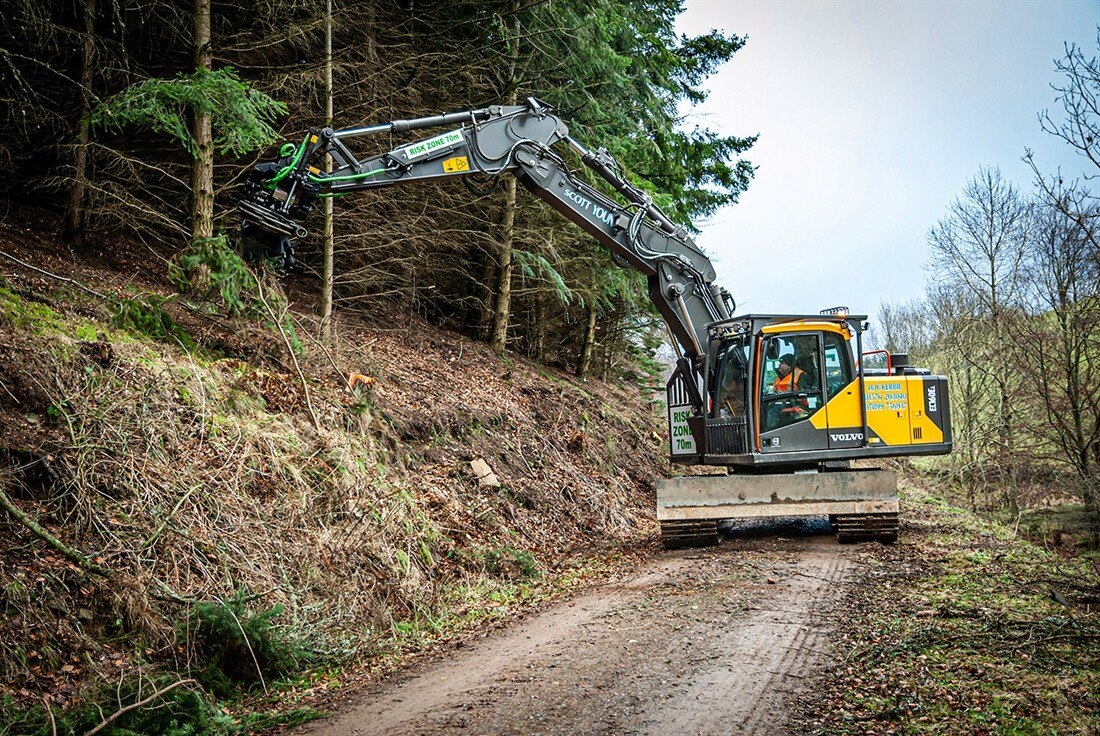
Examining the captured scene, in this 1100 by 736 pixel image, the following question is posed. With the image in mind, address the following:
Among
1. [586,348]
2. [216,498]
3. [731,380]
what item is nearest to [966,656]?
[731,380]

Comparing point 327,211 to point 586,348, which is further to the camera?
point 586,348

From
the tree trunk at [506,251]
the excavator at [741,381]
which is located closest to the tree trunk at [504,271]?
the tree trunk at [506,251]

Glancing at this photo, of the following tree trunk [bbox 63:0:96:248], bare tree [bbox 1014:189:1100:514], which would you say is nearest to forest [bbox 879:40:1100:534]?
bare tree [bbox 1014:189:1100:514]

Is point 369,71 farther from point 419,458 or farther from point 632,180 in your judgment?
point 419,458

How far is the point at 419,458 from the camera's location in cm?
1065

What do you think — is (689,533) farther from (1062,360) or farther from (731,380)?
(1062,360)

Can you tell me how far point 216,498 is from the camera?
6918 mm

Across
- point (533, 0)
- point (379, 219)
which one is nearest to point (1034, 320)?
point (533, 0)

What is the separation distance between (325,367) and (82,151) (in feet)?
13.2

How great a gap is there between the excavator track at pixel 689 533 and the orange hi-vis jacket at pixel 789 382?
1.89 metres

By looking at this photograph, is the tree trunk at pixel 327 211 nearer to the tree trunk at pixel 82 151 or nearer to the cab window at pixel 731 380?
the tree trunk at pixel 82 151

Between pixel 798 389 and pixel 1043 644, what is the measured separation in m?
5.42

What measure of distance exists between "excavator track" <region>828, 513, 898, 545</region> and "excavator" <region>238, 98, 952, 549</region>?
0.02m

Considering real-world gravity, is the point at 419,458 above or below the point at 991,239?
below
